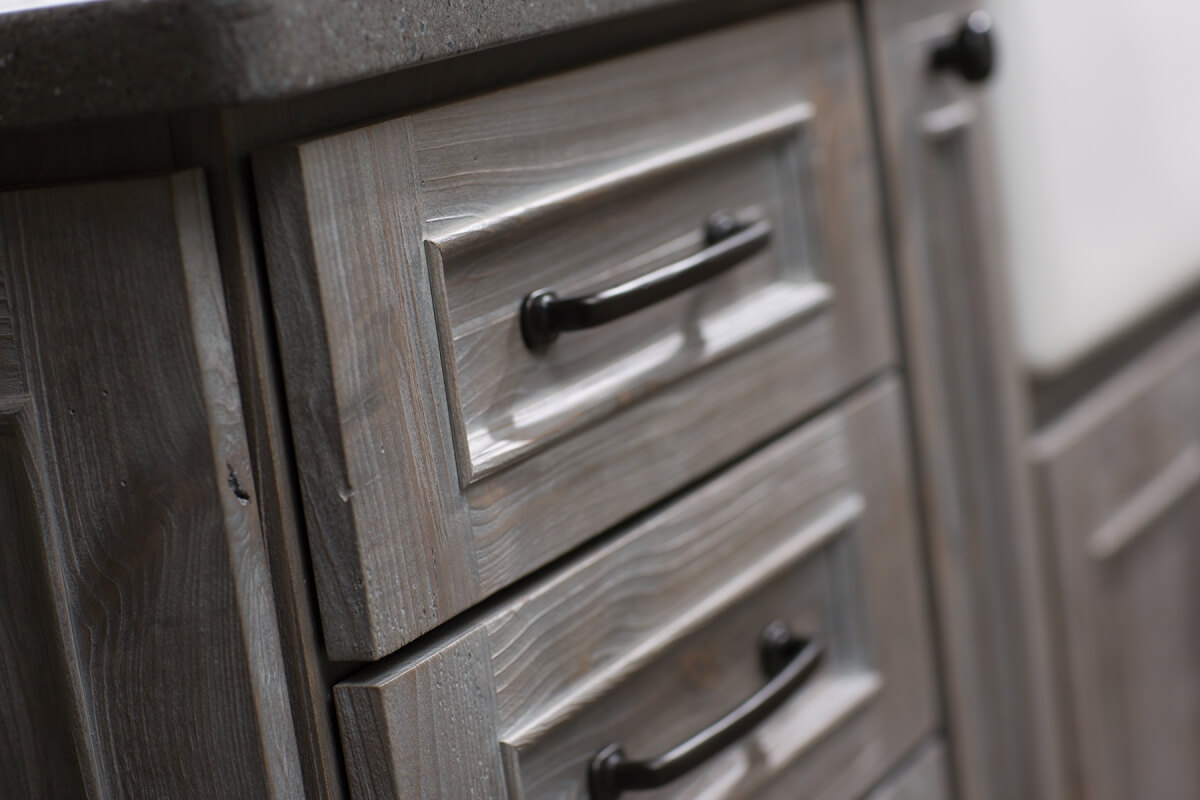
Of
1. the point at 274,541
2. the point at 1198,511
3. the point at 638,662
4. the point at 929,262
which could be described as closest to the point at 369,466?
the point at 274,541

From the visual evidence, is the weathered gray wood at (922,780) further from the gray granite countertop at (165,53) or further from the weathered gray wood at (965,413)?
the gray granite countertop at (165,53)

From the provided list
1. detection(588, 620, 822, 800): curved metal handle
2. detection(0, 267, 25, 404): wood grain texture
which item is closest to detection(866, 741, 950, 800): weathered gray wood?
detection(588, 620, 822, 800): curved metal handle

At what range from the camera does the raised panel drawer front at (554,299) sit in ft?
1.38

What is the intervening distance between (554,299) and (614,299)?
23 mm

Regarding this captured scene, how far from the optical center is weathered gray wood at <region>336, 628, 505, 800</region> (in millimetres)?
436

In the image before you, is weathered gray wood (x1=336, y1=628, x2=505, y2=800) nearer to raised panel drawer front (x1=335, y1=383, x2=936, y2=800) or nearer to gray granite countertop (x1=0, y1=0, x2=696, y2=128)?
raised panel drawer front (x1=335, y1=383, x2=936, y2=800)

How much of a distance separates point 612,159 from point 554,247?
0.17ft

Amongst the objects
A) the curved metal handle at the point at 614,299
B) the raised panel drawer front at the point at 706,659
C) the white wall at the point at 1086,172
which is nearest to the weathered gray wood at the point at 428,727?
the raised panel drawer front at the point at 706,659

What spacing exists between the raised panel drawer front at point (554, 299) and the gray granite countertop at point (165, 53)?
1.7 inches

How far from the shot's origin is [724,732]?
0.56 metres

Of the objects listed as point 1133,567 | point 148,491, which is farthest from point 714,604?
point 1133,567

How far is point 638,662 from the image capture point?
53 centimetres

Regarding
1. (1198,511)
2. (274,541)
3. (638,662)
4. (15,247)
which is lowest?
(1198,511)

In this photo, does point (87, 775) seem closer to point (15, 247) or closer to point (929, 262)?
point (15, 247)
